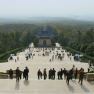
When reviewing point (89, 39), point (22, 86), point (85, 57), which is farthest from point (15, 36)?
point (22, 86)

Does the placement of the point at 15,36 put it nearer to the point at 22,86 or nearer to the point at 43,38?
the point at 43,38

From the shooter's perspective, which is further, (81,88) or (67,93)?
(81,88)

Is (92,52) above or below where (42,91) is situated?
below

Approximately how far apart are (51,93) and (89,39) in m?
39.7

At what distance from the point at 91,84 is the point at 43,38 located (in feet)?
192

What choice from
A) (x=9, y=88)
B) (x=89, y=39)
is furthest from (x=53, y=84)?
(x=89, y=39)

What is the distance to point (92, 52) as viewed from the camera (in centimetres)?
3134

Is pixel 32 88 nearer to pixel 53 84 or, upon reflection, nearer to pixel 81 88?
pixel 53 84

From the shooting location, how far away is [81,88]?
995 centimetres

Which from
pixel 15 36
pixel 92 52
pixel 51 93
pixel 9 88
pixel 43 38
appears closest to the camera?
pixel 51 93

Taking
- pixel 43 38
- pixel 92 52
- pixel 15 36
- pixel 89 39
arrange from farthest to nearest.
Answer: pixel 43 38 → pixel 15 36 → pixel 89 39 → pixel 92 52

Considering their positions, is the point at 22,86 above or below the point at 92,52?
above

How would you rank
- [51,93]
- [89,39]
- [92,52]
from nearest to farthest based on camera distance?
[51,93] → [92,52] → [89,39]

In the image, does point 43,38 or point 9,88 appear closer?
point 9,88
